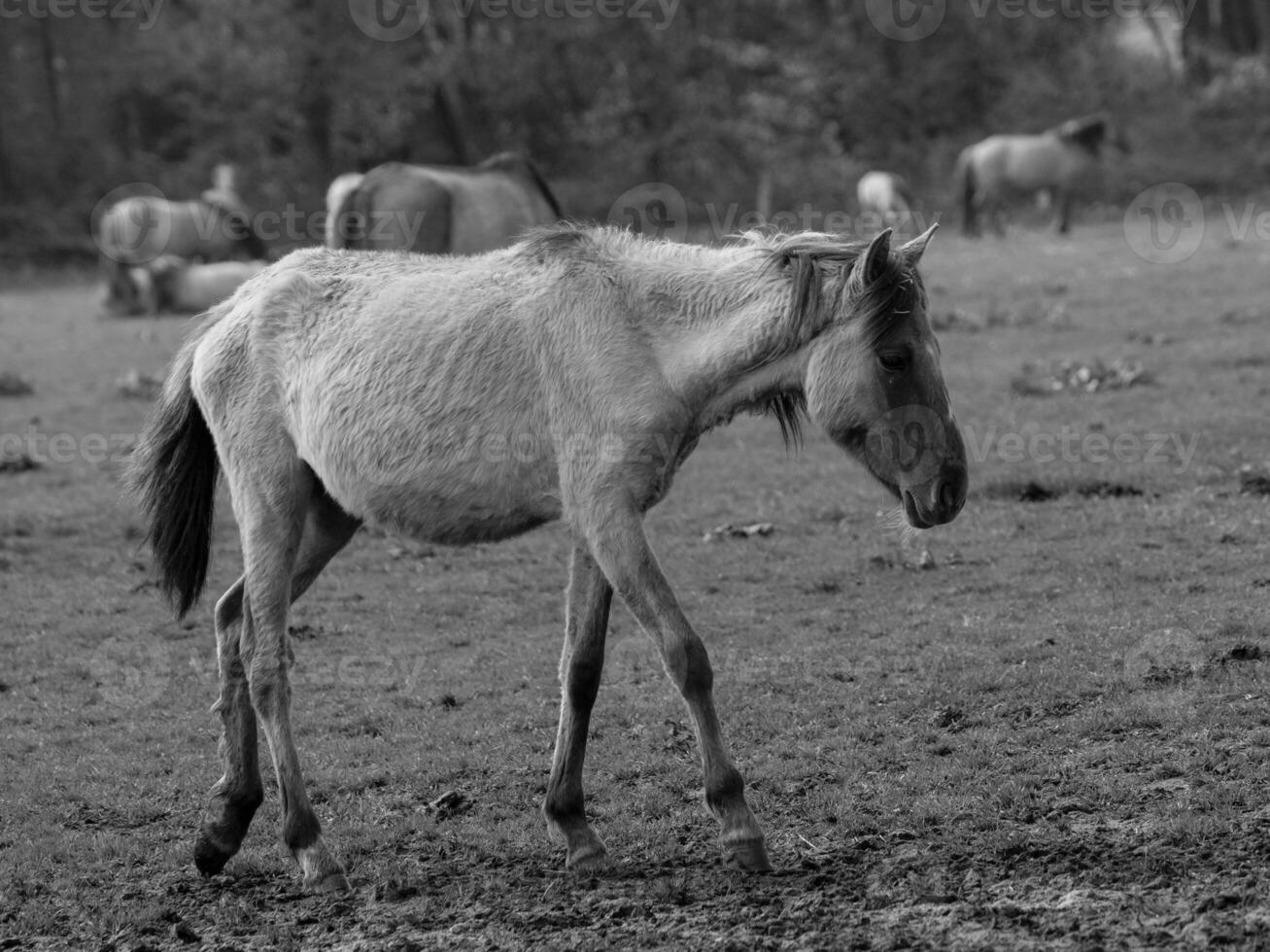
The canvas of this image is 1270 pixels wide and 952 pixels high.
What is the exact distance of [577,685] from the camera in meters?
5.25

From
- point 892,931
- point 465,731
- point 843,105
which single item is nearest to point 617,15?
point 843,105

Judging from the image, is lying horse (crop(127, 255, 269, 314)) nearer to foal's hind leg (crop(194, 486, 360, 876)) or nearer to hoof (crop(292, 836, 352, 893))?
foal's hind leg (crop(194, 486, 360, 876))

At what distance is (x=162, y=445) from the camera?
6.05 meters

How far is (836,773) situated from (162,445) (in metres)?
2.98

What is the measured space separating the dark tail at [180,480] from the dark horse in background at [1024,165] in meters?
22.9

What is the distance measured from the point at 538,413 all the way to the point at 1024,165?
24.6m

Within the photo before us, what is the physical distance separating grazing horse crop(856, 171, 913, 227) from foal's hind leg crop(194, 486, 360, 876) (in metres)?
22.4

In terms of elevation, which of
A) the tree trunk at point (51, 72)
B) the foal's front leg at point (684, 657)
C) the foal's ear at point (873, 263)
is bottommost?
the tree trunk at point (51, 72)

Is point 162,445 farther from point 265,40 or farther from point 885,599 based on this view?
point 265,40

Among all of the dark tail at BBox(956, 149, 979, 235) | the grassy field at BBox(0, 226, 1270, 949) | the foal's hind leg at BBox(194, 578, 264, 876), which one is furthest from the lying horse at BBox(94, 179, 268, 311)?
the foal's hind leg at BBox(194, 578, 264, 876)

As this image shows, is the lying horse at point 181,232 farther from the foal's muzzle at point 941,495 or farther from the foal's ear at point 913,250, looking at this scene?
the foal's muzzle at point 941,495

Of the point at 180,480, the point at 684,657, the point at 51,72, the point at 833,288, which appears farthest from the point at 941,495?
the point at 51,72

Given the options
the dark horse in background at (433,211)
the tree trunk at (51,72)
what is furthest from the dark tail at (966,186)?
the tree trunk at (51,72)

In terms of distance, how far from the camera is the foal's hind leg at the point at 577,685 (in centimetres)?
520
